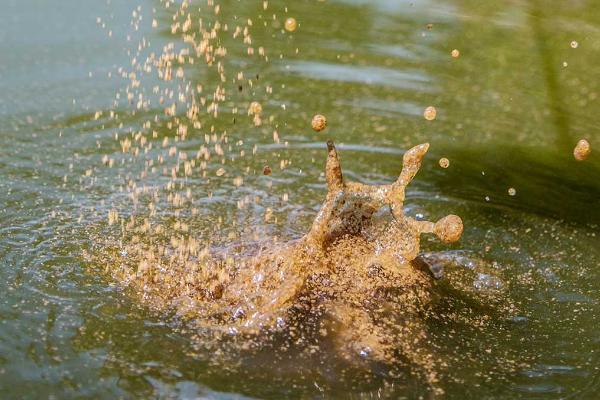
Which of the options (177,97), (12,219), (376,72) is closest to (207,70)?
(177,97)

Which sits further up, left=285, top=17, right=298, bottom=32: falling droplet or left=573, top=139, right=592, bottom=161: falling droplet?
left=285, top=17, right=298, bottom=32: falling droplet

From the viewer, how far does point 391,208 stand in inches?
114

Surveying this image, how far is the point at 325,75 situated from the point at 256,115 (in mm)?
568

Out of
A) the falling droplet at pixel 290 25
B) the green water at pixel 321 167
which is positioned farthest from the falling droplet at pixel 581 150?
the falling droplet at pixel 290 25

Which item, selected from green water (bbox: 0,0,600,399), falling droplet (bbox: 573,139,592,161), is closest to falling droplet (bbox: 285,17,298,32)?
green water (bbox: 0,0,600,399)

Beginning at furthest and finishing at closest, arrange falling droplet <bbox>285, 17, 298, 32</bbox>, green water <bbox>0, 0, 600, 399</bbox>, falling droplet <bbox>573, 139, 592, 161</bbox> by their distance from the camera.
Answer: falling droplet <bbox>285, 17, 298, 32</bbox>, falling droplet <bbox>573, 139, 592, 161</bbox>, green water <bbox>0, 0, 600, 399</bbox>

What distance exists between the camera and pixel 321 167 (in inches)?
140

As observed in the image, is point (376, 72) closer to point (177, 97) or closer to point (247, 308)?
point (177, 97)

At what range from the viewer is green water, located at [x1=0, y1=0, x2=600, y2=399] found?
2311 mm

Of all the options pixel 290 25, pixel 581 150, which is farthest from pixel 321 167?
pixel 290 25

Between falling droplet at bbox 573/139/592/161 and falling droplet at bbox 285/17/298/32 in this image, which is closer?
falling droplet at bbox 573/139/592/161

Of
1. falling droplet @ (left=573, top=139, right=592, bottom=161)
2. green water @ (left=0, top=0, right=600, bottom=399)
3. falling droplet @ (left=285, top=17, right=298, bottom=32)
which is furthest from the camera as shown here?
falling droplet @ (left=285, top=17, right=298, bottom=32)

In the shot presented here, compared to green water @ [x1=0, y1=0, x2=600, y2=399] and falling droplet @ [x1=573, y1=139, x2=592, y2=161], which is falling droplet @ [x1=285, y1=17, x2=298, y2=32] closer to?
green water @ [x1=0, y1=0, x2=600, y2=399]

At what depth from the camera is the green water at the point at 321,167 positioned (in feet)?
7.58
